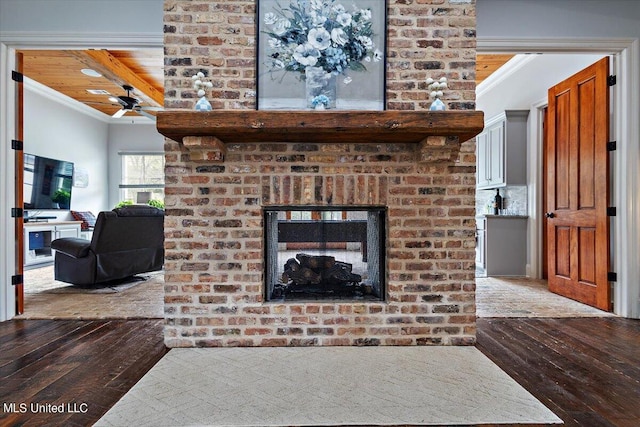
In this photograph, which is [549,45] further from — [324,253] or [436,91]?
[324,253]

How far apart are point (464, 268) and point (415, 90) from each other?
1.14 m

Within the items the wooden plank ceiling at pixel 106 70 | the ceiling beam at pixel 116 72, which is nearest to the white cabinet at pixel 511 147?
the wooden plank ceiling at pixel 106 70

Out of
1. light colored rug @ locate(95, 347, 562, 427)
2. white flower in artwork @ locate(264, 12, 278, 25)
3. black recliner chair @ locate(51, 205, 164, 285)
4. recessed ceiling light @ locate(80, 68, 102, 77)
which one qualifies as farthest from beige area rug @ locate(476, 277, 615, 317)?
recessed ceiling light @ locate(80, 68, 102, 77)

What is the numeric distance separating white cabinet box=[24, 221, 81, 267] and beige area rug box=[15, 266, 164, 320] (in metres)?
1.04

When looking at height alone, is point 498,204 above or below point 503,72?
below

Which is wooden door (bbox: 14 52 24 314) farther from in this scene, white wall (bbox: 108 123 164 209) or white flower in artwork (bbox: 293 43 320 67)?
white wall (bbox: 108 123 164 209)

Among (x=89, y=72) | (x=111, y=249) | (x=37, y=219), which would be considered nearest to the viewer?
(x=111, y=249)

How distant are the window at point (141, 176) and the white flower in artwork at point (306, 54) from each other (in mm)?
6812

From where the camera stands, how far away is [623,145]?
10.2 ft

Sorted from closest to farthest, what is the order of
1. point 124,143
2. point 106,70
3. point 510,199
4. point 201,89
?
point 201,89 < point 106,70 < point 510,199 < point 124,143

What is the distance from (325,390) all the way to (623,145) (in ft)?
10.3

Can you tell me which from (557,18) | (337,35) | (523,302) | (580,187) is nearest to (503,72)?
(557,18)

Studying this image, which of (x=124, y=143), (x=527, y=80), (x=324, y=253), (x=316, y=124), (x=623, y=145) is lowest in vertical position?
(x=324, y=253)

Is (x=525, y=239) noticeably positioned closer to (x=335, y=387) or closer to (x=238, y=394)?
(x=335, y=387)
